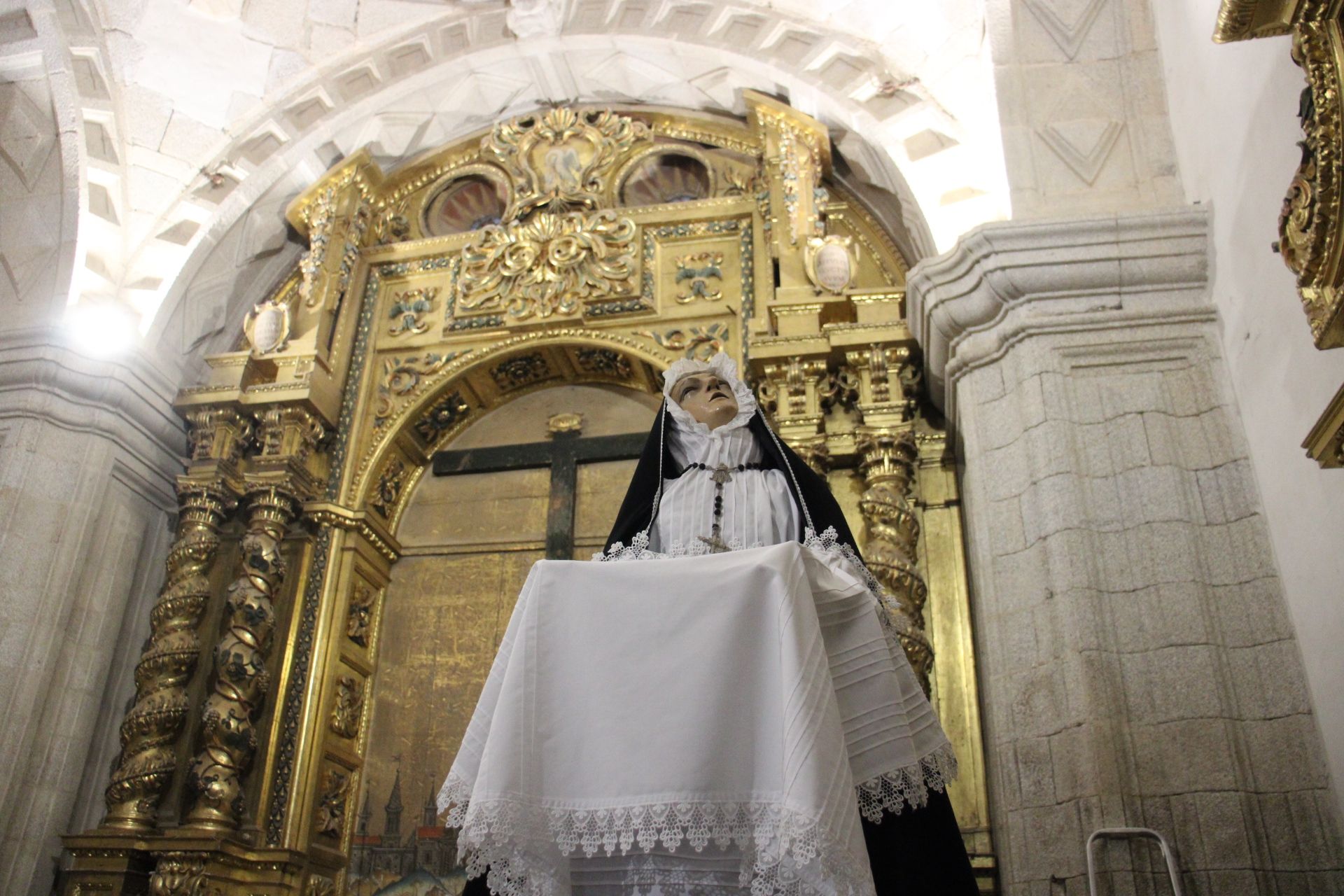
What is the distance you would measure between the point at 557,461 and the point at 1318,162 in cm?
480

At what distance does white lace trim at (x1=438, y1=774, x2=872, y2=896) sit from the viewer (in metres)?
2.34

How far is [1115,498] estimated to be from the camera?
178 inches

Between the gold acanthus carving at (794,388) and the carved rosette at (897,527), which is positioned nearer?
the carved rosette at (897,527)

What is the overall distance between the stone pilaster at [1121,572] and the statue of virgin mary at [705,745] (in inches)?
51.3

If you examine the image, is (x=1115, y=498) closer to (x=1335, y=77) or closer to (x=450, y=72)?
(x=1335, y=77)

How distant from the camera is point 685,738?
2537 millimetres

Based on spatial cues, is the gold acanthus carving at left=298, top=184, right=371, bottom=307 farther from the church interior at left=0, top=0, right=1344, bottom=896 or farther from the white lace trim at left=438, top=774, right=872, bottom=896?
the white lace trim at left=438, top=774, right=872, bottom=896

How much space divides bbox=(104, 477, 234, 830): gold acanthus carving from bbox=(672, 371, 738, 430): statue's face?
351 centimetres

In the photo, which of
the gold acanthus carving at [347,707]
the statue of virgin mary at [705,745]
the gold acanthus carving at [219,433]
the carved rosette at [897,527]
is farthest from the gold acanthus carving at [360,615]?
the statue of virgin mary at [705,745]

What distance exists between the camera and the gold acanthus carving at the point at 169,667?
5.66m

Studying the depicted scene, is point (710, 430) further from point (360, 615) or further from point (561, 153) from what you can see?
point (561, 153)

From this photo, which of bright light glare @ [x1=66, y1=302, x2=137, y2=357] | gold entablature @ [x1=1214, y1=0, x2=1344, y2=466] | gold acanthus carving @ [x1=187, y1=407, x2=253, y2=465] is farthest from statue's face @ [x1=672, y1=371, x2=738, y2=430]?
bright light glare @ [x1=66, y1=302, x2=137, y2=357]

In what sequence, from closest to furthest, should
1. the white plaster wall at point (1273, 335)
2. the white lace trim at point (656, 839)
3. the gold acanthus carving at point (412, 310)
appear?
the white lace trim at point (656, 839) → the white plaster wall at point (1273, 335) → the gold acanthus carving at point (412, 310)

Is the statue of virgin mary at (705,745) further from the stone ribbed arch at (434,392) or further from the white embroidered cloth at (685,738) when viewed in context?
the stone ribbed arch at (434,392)
